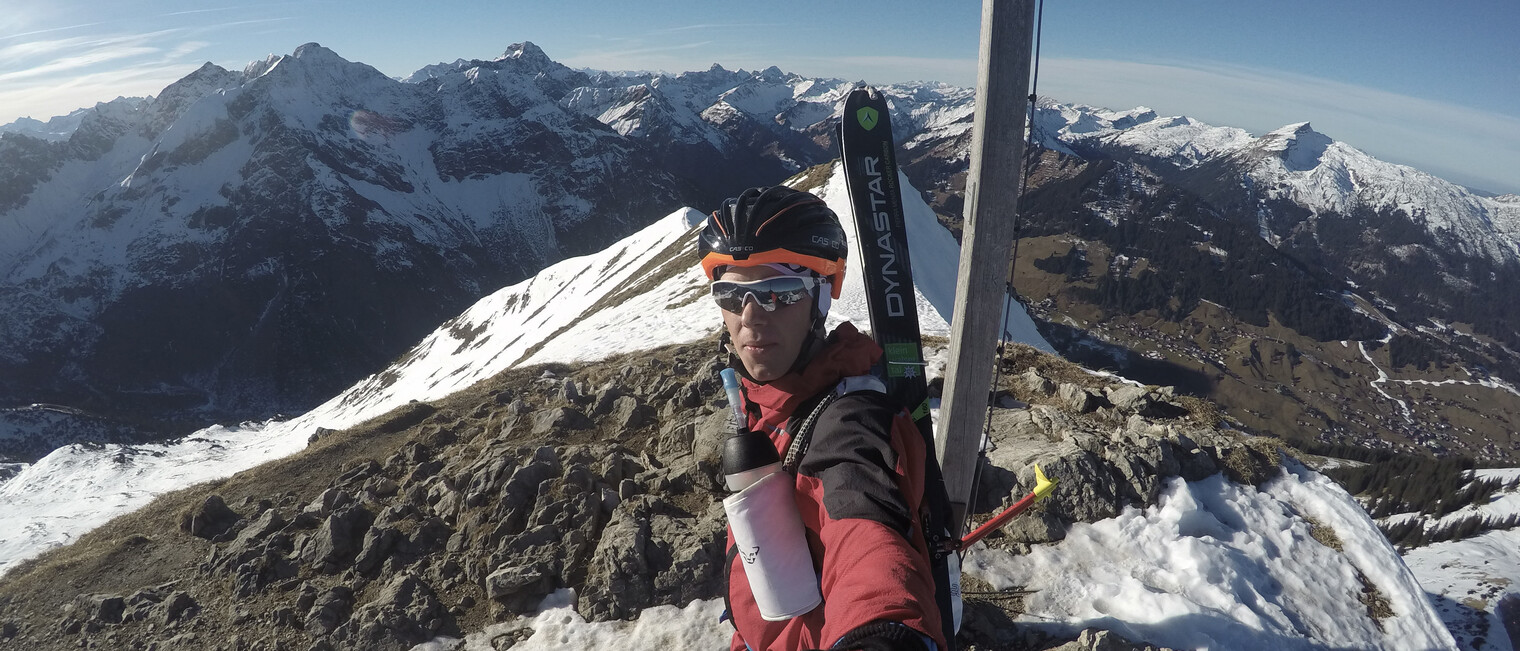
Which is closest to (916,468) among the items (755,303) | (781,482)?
(781,482)

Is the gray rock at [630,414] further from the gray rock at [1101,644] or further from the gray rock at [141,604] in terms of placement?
the gray rock at [1101,644]

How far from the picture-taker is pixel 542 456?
1205cm

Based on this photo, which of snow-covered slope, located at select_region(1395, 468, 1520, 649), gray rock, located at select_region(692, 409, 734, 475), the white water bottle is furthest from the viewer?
snow-covered slope, located at select_region(1395, 468, 1520, 649)

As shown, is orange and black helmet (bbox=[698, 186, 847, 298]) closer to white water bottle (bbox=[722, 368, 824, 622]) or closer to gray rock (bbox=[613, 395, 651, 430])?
white water bottle (bbox=[722, 368, 824, 622])

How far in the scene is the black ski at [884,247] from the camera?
6410mm

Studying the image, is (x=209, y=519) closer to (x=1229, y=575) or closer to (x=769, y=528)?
(x=769, y=528)

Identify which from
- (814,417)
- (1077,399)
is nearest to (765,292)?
(814,417)

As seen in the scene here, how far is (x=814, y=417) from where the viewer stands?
3.35 metres

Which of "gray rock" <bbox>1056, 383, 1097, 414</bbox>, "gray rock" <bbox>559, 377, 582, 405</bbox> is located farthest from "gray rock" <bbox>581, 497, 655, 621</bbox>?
"gray rock" <bbox>1056, 383, 1097, 414</bbox>

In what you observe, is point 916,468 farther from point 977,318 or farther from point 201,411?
point 201,411

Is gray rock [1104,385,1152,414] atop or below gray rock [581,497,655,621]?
atop

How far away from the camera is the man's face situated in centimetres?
359

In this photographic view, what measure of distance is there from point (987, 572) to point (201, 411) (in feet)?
750

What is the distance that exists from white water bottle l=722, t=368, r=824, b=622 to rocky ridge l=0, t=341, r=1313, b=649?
5973 mm
